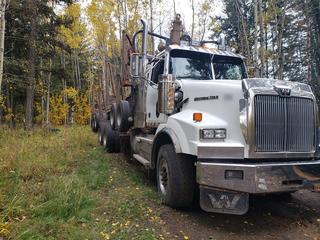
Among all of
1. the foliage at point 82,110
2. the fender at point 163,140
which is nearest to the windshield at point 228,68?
the fender at point 163,140

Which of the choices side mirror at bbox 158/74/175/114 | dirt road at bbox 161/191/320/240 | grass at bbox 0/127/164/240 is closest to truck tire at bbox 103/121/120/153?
grass at bbox 0/127/164/240

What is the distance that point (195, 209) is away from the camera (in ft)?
18.0

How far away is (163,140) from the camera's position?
591 centimetres

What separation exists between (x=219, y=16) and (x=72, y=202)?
23590 mm

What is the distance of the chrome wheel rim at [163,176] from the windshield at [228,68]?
2.03 m

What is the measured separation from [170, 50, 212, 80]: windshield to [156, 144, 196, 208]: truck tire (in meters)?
1.64

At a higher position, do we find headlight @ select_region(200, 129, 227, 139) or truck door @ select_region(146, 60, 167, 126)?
truck door @ select_region(146, 60, 167, 126)

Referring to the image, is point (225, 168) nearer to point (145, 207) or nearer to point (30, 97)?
point (145, 207)

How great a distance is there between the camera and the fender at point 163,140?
5094mm

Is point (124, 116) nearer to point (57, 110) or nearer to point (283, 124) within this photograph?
point (283, 124)

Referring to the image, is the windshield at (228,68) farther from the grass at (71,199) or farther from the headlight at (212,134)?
the grass at (71,199)

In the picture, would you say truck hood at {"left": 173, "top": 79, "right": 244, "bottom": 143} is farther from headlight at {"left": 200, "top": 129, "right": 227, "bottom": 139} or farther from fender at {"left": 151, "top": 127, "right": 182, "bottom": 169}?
fender at {"left": 151, "top": 127, "right": 182, "bottom": 169}

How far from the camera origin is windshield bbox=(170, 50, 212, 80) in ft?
20.6

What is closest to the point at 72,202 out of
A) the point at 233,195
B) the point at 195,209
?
the point at 195,209
